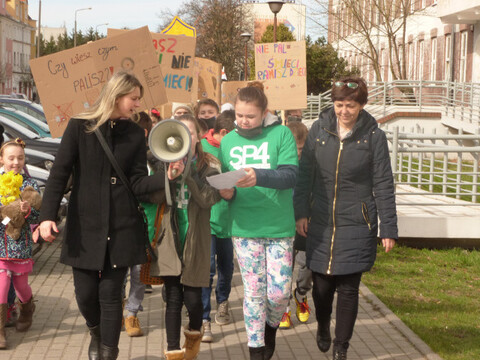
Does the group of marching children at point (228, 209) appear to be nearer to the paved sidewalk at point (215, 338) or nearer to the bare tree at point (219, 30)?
the paved sidewalk at point (215, 338)

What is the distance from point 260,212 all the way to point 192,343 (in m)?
0.98

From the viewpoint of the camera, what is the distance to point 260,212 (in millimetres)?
5305

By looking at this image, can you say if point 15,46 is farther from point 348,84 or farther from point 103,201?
point 103,201

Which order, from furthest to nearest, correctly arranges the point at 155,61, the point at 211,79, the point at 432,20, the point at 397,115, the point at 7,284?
1. the point at 432,20
2. the point at 397,115
3. the point at 211,79
4. the point at 155,61
5. the point at 7,284

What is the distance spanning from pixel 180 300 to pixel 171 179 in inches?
33.5

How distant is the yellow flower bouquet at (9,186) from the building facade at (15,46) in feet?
258

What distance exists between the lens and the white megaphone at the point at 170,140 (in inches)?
192

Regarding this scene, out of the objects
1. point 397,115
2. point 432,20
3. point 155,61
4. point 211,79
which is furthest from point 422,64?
point 155,61

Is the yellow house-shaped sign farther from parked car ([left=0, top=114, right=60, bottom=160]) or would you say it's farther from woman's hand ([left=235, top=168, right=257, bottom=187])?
woman's hand ([left=235, top=168, right=257, bottom=187])

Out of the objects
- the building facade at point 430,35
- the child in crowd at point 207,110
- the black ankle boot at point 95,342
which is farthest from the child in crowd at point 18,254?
the building facade at point 430,35

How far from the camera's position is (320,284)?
5.65m

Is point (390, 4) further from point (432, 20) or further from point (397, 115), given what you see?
point (397, 115)

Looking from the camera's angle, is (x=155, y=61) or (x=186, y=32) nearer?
(x=155, y=61)

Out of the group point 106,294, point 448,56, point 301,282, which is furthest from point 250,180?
point 448,56
